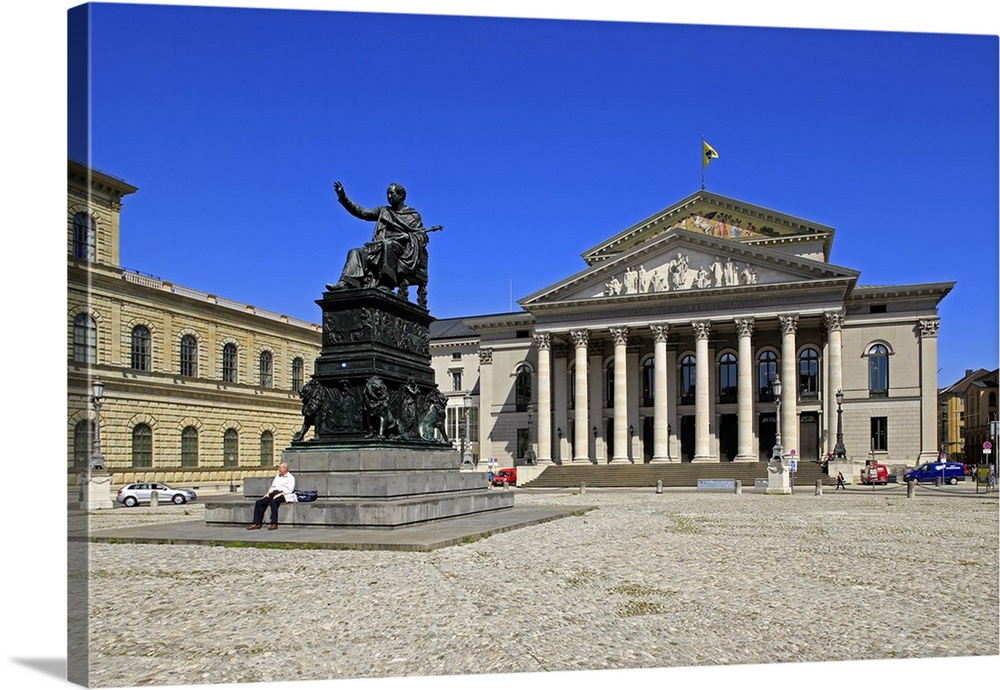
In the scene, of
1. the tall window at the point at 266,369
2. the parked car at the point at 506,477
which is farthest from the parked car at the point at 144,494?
the parked car at the point at 506,477

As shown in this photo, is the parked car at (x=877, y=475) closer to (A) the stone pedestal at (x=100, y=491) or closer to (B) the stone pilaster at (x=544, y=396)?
(B) the stone pilaster at (x=544, y=396)

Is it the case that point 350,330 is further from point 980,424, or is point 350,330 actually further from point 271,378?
point 980,424

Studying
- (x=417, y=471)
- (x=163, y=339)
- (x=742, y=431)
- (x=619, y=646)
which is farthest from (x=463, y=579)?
(x=742, y=431)

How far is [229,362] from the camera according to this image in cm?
6278

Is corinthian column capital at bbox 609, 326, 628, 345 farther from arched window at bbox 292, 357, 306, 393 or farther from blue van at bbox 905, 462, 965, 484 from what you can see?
arched window at bbox 292, 357, 306, 393

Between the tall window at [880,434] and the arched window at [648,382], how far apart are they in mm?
16110

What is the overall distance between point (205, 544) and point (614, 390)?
58.2 m

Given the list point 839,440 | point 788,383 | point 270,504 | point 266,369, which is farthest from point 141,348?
point 839,440

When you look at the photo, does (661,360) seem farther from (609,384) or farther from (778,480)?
(778,480)

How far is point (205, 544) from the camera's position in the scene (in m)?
15.9

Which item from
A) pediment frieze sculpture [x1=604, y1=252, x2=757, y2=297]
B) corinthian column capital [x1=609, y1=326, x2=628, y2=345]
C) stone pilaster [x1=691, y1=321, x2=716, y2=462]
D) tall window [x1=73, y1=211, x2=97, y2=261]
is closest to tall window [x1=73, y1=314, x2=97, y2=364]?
tall window [x1=73, y1=211, x2=97, y2=261]

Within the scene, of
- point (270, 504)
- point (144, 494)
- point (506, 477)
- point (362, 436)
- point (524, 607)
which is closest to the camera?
point (524, 607)

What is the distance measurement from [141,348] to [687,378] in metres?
39.5

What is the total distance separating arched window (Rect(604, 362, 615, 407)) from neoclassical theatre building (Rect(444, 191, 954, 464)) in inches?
7.0
